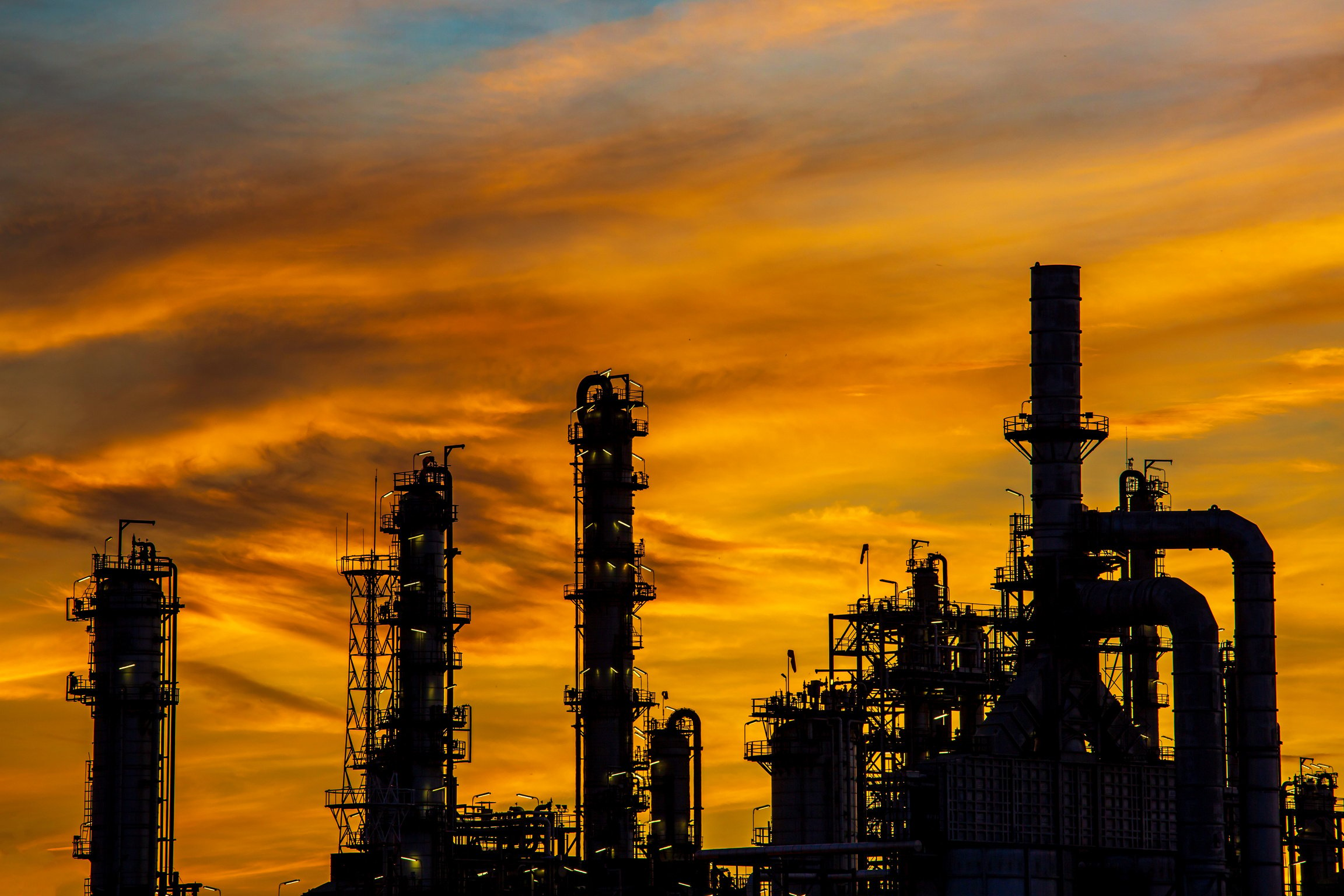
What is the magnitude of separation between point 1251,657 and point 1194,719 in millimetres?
2963

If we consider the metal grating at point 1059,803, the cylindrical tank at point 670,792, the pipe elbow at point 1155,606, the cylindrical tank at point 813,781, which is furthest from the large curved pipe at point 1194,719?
the cylindrical tank at point 670,792

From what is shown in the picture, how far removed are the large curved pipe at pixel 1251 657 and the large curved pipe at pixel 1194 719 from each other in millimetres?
893

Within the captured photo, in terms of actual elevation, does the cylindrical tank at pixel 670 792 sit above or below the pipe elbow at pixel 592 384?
below

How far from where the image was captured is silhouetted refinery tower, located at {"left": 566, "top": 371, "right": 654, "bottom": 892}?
8856 cm

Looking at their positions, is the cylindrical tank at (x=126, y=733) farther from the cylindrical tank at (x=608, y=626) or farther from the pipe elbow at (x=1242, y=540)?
the pipe elbow at (x=1242, y=540)

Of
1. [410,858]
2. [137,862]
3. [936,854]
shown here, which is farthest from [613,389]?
[936,854]

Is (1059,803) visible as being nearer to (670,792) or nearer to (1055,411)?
(1055,411)

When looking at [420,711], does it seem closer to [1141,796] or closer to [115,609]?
[115,609]

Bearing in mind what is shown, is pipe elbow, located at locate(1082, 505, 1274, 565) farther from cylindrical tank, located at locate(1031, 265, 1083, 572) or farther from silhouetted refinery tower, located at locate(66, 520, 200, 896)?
silhouetted refinery tower, located at locate(66, 520, 200, 896)

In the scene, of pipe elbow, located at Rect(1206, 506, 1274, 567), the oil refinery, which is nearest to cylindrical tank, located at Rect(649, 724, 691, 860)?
the oil refinery

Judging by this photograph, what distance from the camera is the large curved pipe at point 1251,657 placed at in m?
66.4

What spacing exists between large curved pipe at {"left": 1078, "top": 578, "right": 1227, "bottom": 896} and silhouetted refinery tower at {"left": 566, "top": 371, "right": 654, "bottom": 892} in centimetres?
2658

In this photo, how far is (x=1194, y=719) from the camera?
65.6 metres

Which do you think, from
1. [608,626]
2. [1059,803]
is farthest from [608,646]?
[1059,803]
